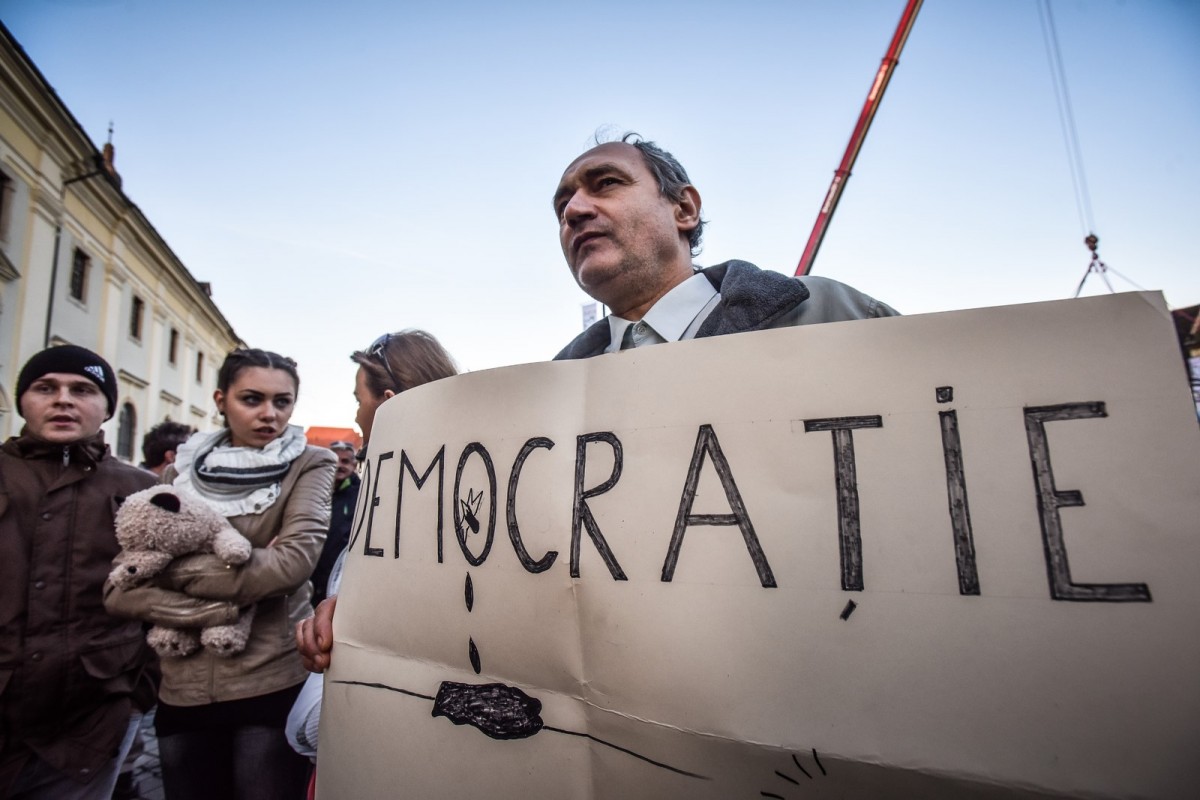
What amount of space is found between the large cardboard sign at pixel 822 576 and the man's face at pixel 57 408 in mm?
1709

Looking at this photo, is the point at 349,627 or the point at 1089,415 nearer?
the point at 1089,415

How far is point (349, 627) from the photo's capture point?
2.91ft

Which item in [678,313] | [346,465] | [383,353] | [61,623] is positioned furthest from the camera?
[346,465]

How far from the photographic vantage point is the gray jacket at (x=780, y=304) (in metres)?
0.91

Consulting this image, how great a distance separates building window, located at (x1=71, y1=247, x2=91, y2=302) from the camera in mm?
13805

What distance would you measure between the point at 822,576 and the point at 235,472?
70.9 inches

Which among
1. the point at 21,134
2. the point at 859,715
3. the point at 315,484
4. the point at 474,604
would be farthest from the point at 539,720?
the point at 21,134

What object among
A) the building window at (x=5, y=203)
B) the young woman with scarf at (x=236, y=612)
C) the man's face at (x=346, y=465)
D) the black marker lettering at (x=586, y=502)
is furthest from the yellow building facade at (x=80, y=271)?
the black marker lettering at (x=586, y=502)

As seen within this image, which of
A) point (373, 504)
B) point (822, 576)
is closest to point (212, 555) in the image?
point (373, 504)

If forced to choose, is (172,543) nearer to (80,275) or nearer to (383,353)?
(383,353)

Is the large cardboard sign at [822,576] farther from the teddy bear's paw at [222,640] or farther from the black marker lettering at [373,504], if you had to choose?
the teddy bear's paw at [222,640]

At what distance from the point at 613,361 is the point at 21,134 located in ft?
55.9

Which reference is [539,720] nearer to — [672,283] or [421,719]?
[421,719]

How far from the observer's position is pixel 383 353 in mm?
1964
